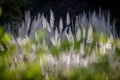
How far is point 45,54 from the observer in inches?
130

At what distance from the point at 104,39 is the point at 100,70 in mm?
771

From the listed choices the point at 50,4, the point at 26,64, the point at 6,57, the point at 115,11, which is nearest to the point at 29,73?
the point at 26,64

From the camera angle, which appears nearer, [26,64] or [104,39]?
[26,64]

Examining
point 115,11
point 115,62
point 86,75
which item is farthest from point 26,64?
point 115,11

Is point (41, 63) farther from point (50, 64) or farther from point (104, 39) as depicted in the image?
point (104, 39)

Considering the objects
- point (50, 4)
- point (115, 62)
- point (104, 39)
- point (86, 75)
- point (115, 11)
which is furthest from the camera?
point (50, 4)

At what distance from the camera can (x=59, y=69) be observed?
3109 millimetres

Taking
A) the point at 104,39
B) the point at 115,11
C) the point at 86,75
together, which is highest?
the point at 115,11

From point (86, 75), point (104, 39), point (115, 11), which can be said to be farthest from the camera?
point (115, 11)

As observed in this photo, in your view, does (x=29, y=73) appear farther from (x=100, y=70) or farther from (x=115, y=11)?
(x=115, y=11)

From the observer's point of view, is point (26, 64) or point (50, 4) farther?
point (50, 4)

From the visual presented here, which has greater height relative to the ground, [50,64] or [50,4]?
[50,4]

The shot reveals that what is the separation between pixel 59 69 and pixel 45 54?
10.2 inches

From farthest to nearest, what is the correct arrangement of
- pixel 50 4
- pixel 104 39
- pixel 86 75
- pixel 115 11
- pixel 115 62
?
pixel 50 4 → pixel 115 11 → pixel 104 39 → pixel 115 62 → pixel 86 75
